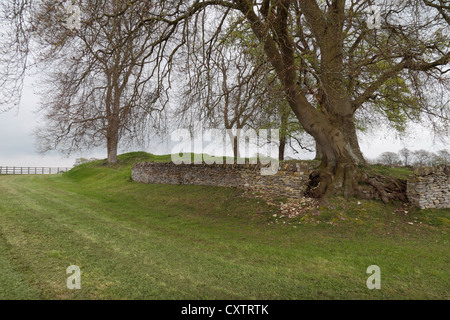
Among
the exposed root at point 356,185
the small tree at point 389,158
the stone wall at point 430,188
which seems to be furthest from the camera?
the small tree at point 389,158

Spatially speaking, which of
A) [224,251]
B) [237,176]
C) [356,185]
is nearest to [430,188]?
[356,185]

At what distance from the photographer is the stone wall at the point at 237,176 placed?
963 cm

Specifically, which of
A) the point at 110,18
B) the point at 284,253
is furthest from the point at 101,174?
the point at 284,253

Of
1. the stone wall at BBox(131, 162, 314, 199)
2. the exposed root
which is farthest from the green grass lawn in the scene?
the stone wall at BBox(131, 162, 314, 199)

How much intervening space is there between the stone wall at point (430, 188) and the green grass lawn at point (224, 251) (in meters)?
0.42

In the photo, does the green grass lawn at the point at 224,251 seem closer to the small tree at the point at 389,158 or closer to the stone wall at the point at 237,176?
the stone wall at the point at 237,176

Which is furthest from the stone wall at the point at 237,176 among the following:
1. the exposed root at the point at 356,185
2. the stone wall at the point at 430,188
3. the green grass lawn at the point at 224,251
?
the stone wall at the point at 430,188

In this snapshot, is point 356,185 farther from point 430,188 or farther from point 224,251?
point 224,251

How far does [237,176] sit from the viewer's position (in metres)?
11.7

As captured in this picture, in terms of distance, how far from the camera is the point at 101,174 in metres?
22.0

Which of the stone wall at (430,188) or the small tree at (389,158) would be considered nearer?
the stone wall at (430,188)

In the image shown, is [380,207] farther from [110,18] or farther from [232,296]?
[110,18]

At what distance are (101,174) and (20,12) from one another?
1820 cm

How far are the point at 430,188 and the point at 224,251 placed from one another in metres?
7.33
